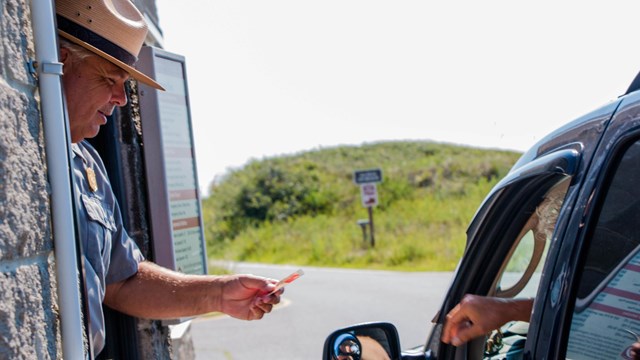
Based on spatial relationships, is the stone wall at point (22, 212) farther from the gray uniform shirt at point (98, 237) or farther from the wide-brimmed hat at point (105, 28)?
the wide-brimmed hat at point (105, 28)

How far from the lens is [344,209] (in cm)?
3916

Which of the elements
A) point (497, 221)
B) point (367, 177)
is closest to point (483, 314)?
point (497, 221)

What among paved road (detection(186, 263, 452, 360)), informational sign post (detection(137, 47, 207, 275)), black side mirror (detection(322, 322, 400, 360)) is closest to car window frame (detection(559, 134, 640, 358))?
black side mirror (detection(322, 322, 400, 360))

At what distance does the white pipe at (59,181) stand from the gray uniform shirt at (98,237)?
43 cm

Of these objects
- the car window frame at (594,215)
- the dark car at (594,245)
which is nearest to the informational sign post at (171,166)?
the dark car at (594,245)

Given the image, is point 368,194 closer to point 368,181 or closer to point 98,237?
point 368,181

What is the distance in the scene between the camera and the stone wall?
4.58 feet

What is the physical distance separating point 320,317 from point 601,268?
11816 millimetres

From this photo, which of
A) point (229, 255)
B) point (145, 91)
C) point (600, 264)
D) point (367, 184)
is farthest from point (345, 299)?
point (229, 255)

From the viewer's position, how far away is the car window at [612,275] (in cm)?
175

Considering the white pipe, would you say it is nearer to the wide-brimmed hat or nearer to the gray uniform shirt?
the gray uniform shirt

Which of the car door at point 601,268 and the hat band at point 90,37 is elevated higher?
the hat band at point 90,37

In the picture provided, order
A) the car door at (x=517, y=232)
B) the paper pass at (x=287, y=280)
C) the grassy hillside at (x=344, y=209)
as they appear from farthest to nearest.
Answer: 1. the grassy hillside at (x=344, y=209)
2. the paper pass at (x=287, y=280)
3. the car door at (x=517, y=232)

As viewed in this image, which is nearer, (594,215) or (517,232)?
(594,215)
